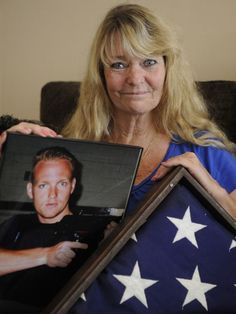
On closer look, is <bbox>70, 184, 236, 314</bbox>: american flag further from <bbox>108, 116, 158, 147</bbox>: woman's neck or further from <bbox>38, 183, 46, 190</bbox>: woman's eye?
<bbox>108, 116, 158, 147</bbox>: woman's neck

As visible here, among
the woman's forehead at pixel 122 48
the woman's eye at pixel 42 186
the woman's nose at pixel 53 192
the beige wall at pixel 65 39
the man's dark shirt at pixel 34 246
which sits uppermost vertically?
the beige wall at pixel 65 39

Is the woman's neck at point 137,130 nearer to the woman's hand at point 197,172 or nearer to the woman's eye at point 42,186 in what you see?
the woman's hand at point 197,172

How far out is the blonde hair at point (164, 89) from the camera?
0.96m

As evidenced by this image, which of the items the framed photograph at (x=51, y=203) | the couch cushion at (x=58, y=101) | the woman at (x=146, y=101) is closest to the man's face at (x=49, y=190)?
the framed photograph at (x=51, y=203)

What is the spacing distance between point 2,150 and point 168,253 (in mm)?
321

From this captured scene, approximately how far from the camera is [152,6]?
1600 mm

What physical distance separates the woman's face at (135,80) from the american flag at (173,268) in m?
0.40

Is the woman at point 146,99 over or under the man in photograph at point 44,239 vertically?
over

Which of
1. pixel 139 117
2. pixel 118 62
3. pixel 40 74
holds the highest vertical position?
pixel 40 74

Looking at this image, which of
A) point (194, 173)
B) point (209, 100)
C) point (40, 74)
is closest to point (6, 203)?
point (194, 173)

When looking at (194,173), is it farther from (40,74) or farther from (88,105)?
(40,74)

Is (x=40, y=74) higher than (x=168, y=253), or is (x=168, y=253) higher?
(x=40, y=74)

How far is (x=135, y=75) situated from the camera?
943 mm

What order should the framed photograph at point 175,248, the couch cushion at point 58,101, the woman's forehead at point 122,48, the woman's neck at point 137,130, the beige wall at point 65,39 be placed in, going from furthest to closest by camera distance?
1. the couch cushion at point 58,101
2. the beige wall at point 65,39
3. the woman's neck at point 137,130
4. the woman's forehead at point 122,48
5. the framed photograph at point 175,248
